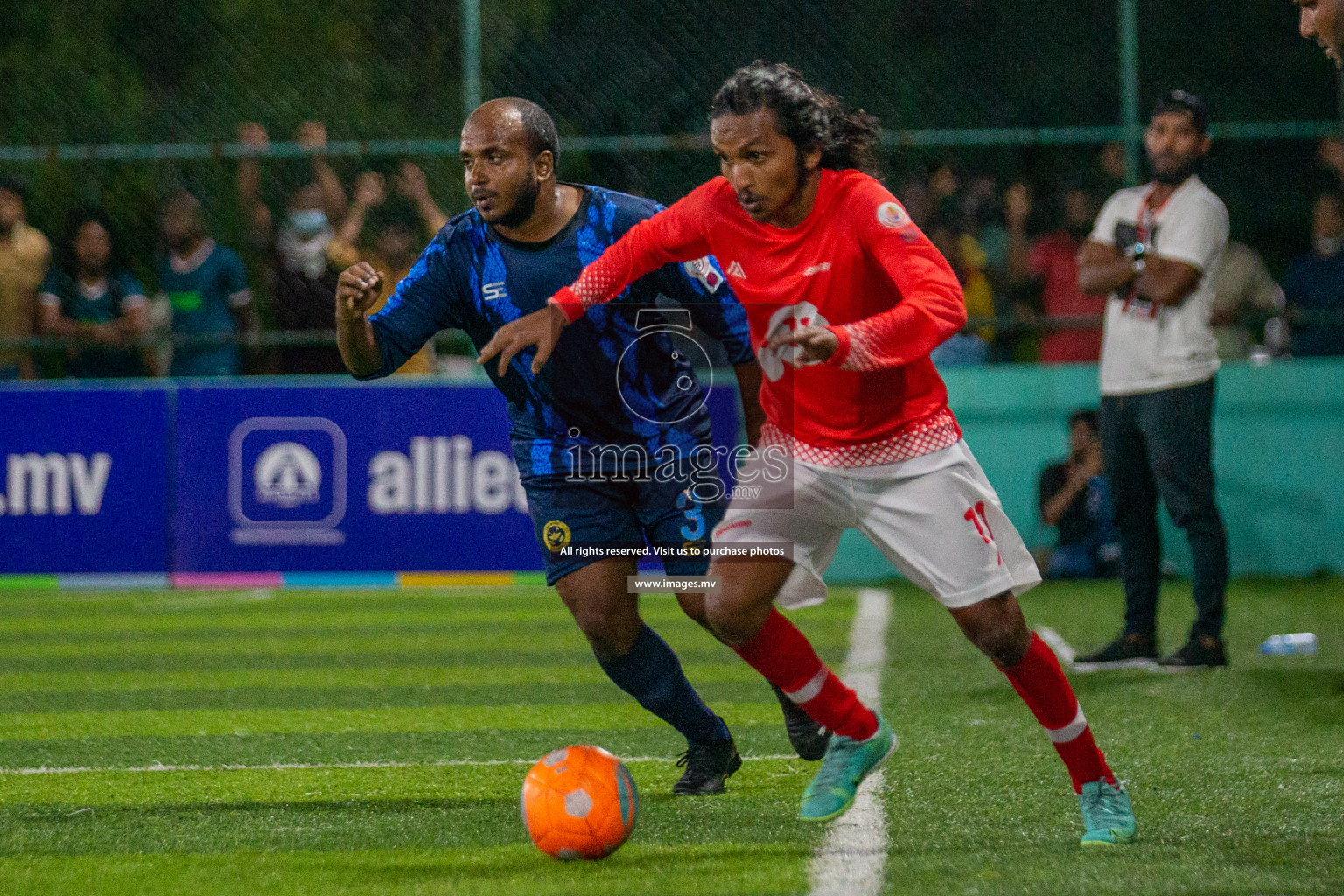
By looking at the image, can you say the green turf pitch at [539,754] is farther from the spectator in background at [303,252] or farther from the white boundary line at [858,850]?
the spectator in background at [303,252]

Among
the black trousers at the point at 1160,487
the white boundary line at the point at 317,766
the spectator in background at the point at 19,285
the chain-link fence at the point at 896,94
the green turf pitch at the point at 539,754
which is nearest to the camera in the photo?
the green turf pitch at the point at 539,754

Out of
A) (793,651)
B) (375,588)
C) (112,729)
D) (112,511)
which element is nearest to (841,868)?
(793,651)

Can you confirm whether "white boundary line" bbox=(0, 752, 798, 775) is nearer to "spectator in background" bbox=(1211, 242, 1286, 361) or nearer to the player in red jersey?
the player in red jersey

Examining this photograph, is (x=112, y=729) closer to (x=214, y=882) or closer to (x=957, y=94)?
(x=214, y=882)

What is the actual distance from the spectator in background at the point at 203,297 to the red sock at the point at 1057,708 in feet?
27.1

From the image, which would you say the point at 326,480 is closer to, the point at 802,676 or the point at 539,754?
the point at 539,754

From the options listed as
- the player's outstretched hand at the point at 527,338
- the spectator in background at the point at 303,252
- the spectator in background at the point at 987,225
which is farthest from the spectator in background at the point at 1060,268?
the player's outstretched hand at the point at 527,338

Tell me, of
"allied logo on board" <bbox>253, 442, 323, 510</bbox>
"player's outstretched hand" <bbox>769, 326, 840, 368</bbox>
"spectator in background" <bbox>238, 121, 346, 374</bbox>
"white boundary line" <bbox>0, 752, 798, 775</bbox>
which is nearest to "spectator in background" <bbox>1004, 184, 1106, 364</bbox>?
"spectator in background" <bbox>238, 121, 346, 374</bbox>

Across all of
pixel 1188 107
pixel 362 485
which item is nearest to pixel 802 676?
pixel 1188 107

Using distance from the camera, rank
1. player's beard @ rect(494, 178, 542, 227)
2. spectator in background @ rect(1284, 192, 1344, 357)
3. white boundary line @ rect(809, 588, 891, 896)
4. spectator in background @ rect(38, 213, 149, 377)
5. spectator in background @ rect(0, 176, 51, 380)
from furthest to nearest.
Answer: spectator in background @ rect(0, 176, 51, 380) < spectator in background @ rect(38, 213, 149, 377) < spectator in background @ rect(1284, 192, 1344, 357) < player's beard @ rect(494, 178, 542, 227) < white boundary line @ rect(809, 588, 891, 896)

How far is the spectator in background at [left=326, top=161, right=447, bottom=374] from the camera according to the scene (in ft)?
36.3

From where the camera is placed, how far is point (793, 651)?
13.9 feet

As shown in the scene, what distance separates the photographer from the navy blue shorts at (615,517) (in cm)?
464

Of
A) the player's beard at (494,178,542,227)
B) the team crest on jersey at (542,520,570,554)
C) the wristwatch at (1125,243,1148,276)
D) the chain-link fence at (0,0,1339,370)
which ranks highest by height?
the chain-link fence at (0,0,1339,370)
